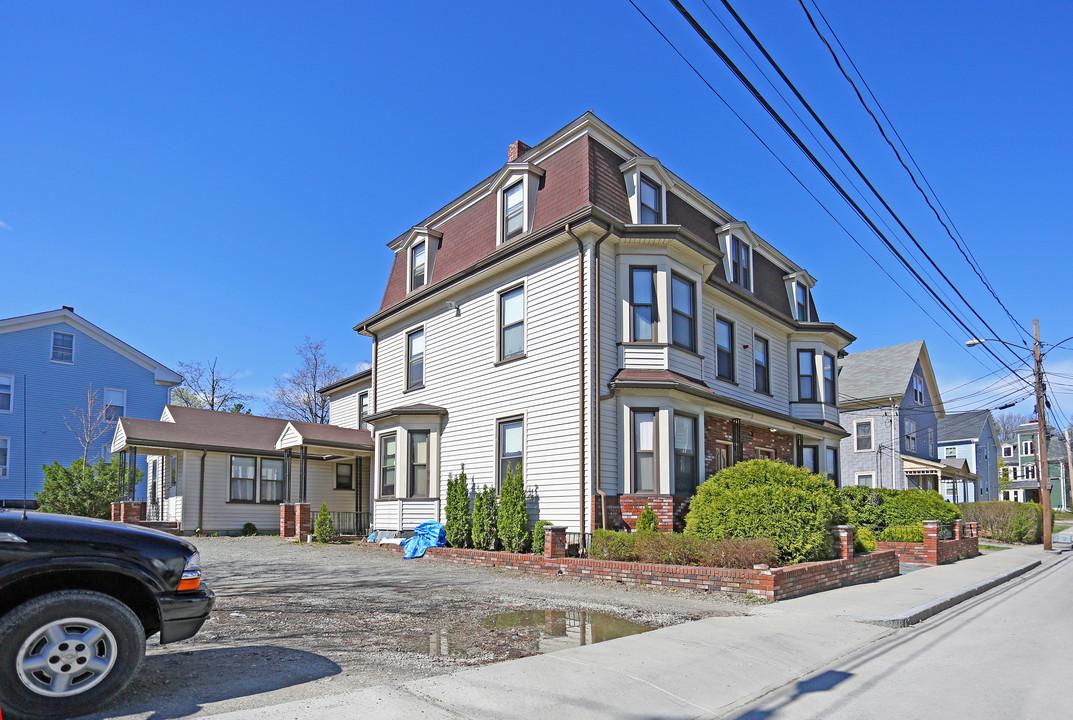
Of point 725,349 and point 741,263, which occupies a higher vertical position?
point 741,263

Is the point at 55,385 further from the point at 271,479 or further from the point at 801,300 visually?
the point at 801,300

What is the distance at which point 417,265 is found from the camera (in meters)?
20.9

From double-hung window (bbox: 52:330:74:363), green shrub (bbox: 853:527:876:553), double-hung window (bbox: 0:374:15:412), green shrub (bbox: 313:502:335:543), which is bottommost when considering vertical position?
green shrub (bbox: 313:502:335:543)

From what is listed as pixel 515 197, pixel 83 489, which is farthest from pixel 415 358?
pixel 83 489

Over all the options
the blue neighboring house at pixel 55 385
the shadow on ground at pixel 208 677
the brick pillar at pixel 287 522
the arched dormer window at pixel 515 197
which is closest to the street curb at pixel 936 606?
the shadow on ground at pixel 208 677

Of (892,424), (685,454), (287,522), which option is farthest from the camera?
(892,424)

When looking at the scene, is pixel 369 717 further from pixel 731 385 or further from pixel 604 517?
pixel 731 385

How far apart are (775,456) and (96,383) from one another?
28.0 meters

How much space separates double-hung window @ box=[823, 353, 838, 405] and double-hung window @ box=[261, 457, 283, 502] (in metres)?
18.0

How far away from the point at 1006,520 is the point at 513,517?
901 inches

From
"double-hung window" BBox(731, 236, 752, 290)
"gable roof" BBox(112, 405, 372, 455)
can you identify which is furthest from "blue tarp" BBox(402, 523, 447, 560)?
"double-hung window" BBox(731, 236, 752, 290)

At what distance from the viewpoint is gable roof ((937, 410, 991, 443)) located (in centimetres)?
4609

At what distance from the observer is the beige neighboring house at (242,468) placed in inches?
853

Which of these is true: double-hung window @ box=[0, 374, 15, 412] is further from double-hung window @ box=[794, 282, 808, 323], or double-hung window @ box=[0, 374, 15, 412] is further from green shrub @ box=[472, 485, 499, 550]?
double-hung window @ box=[794, 282, 808, 323]
